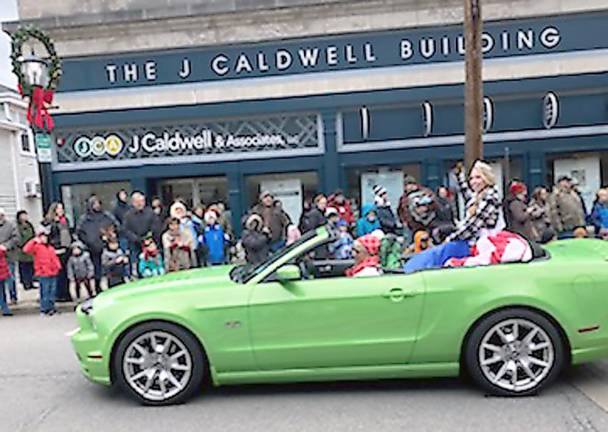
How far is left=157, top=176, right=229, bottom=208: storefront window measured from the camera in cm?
1256

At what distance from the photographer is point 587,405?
13.4 feet

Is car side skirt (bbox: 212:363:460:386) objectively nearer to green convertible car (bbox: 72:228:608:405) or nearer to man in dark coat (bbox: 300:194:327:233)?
green convertible car (bbox: 72:228:608:405)

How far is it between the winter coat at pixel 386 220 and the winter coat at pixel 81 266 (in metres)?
4.84

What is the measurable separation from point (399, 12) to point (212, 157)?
16.4 feet

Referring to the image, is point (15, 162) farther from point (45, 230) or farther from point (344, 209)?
point (344, 209)

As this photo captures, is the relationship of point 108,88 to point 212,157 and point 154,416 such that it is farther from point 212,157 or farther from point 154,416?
point 154,416

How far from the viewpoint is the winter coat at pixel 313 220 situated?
972 centimetres

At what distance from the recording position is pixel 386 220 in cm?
976

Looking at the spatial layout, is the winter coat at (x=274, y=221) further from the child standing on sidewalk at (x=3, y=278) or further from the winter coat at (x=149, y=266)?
the child standing on sidewalk at (x=3, y=278)

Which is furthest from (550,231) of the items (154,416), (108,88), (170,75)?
(108,88)

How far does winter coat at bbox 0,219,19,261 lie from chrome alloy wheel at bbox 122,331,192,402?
5447 mm

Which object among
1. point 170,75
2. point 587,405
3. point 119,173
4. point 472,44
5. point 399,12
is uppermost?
point 399,12

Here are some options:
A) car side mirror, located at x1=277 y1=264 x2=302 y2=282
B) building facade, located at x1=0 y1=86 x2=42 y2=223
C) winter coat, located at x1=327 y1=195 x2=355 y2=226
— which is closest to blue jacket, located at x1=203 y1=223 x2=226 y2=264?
winter coat, located at x1=327 y1=195 x2=355 y2=226

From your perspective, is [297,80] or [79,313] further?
[297,80]
